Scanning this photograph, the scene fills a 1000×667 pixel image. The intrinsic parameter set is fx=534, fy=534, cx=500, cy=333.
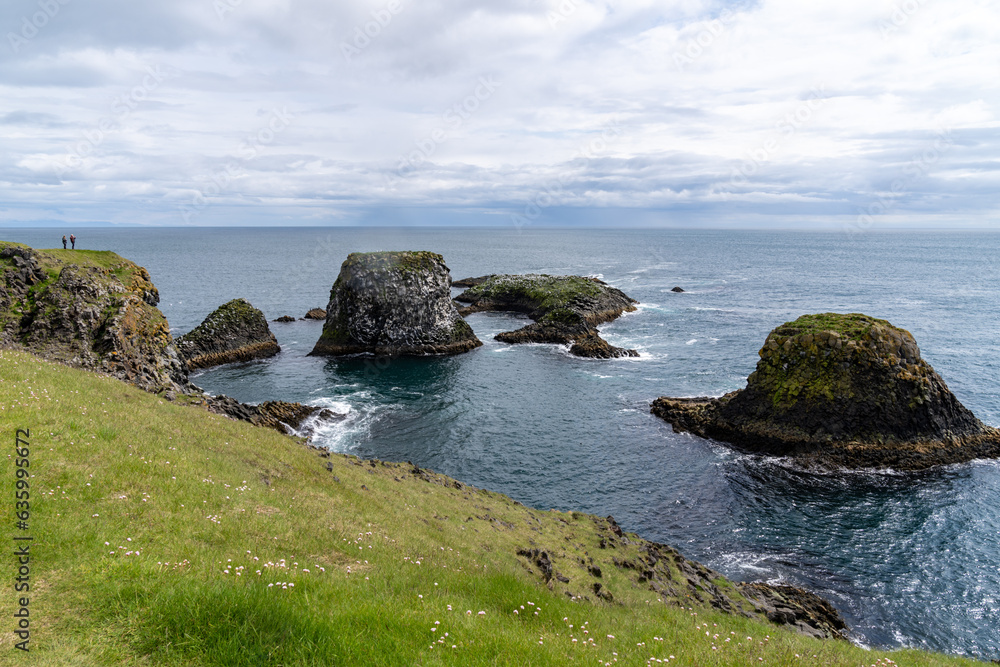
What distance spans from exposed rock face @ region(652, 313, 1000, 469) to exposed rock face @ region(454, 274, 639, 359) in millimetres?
25203

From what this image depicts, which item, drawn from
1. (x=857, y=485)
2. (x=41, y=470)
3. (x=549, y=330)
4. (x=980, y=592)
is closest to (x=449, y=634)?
(x=41, y=470)

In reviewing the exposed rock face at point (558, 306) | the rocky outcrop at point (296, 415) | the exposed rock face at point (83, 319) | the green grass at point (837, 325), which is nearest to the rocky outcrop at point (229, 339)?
the rocky outcrop at point (296, 415)

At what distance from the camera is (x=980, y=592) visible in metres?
25.2

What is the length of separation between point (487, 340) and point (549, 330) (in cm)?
906

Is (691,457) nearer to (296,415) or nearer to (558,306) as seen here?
(296,415)

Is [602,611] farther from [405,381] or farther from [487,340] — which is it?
[487,340]

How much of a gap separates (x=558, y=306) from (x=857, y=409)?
53628 millimetres

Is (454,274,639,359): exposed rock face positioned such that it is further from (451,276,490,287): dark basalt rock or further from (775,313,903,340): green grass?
(775,313,903,340): green grass

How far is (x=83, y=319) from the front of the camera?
3266 cm

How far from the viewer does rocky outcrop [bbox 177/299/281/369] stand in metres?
61.1

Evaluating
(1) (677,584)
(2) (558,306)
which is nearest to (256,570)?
(1) (677,584)

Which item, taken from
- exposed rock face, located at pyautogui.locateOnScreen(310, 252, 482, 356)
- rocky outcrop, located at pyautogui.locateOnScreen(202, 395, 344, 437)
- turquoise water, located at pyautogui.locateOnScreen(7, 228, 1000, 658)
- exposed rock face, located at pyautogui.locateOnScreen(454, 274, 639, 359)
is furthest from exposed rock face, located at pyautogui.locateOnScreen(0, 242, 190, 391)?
exposed rock face, located at pyautogui.locateOnScreen(454, 274, 639, 359)

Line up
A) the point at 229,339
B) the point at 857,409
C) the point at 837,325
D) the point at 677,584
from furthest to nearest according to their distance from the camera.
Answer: the point at 229,339
the point at 837,325
the point at 857,409
the point at 677,584

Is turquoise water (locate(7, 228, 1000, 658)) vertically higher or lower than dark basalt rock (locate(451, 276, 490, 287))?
lower
